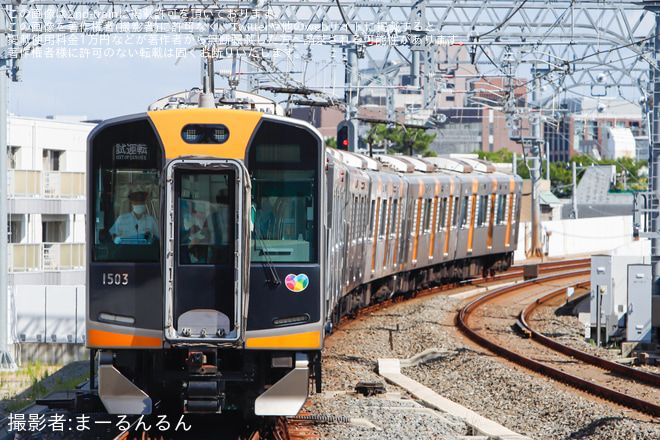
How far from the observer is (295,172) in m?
7.51

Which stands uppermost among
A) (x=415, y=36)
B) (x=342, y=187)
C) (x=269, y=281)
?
(x=415, y=36)

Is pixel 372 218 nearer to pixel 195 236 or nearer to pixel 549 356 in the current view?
pixel 549 356

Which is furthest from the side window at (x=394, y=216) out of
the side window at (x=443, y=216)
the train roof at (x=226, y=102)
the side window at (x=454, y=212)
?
the train roof at (x=226, y=102)

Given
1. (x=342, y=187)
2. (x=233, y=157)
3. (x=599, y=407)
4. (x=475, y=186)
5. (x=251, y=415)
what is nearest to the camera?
(x=233, y=157)

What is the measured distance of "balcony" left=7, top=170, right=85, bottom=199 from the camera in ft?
67.4

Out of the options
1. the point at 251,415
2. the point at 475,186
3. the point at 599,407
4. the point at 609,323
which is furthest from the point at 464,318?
the point at 251,415

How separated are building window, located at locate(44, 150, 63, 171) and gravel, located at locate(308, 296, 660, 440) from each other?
10669mm

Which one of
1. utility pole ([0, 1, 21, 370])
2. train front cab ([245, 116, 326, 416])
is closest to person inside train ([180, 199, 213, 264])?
train front cab ([245, 116, 326, 416])

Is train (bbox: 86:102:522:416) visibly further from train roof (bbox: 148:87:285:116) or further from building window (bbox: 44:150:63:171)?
building window (bbox: 44:150:63:171)

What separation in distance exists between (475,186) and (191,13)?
8.71 m

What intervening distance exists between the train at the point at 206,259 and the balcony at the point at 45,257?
13.2m

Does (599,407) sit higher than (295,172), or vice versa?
(295,172)

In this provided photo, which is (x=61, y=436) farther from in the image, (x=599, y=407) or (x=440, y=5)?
(x=440, y=5)

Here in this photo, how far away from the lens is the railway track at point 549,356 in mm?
10836
